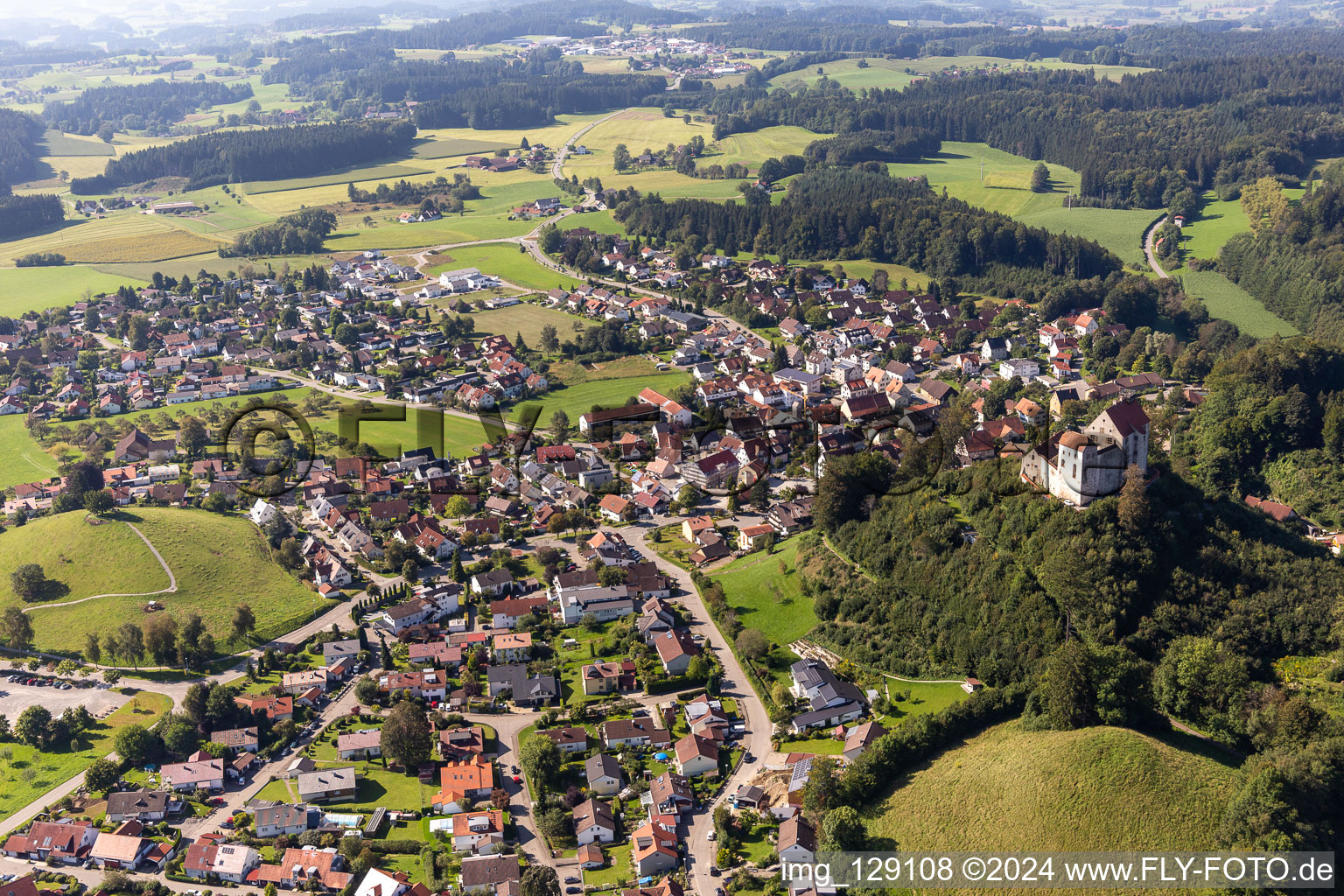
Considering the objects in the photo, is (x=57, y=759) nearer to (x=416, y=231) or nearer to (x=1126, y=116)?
(x=416, y=231)

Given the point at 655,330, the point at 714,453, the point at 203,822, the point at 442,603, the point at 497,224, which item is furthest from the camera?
the point at 497,224

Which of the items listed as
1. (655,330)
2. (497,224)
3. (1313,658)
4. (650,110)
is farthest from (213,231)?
(1313,658)

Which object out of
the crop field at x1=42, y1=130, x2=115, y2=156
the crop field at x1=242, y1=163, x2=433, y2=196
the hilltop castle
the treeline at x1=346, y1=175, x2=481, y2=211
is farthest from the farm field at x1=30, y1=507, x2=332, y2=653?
the crop field at x1=42, y1=130, x2=115, y2=156

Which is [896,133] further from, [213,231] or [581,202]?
[213,231]

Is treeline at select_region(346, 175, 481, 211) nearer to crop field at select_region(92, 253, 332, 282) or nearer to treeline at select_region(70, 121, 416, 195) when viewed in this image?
treeline at select_region(70, 121, 416, 195)

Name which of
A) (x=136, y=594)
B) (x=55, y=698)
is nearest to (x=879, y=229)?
(x=136, y=594)

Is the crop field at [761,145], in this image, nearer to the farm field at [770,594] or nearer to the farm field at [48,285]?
the farm field at [48,285]
